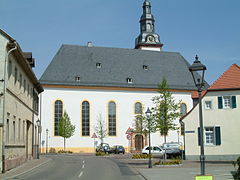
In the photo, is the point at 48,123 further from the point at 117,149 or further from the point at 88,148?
the point at 117,149

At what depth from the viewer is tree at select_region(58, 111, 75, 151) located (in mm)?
51312

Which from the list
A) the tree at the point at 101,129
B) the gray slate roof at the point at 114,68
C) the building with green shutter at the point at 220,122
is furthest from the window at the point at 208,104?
the gray slate roof at the point at 114,68

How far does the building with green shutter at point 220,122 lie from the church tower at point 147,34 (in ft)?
133

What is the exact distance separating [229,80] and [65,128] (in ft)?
91.5

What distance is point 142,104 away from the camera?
57062 millimetres

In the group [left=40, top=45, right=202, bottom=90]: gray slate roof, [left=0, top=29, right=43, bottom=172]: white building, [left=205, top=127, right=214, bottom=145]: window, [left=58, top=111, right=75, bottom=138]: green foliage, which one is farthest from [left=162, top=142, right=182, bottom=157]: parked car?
[left=40, top=45, right=202, bottom=90]: gray slate roof

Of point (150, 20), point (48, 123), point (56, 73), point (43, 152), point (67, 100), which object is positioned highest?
point (150, 20)

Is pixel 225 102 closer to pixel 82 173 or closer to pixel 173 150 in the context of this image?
pixel 173 150

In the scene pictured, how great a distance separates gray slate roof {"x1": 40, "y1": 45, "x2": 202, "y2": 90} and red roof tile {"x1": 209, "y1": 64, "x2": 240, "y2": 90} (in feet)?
90.4

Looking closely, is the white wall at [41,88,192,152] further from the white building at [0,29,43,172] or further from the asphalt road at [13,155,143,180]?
the asphalt road at [13,155,143,180]

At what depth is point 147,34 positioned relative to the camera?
7131 cm

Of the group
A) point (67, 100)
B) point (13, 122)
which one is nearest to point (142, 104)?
point (67, 100)

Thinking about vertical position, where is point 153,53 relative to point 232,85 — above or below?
above

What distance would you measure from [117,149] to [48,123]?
38.2 feet
